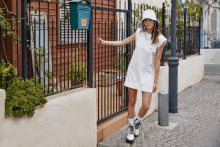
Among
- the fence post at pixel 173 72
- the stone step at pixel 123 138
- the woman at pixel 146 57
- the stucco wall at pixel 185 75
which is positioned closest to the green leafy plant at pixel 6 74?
the woman at pixel 146 57

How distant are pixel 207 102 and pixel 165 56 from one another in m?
1.61

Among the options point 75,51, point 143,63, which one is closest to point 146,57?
point 143,63

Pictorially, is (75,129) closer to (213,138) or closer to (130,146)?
(130,146)

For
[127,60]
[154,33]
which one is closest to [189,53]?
[127,60]

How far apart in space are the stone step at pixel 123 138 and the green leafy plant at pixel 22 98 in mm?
1560

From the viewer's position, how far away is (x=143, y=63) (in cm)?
501

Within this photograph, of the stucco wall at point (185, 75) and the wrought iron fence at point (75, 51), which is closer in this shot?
the wrought iron fence at point (75, 51)

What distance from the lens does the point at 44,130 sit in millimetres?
3924

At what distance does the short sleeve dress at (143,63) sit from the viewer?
4992 mm

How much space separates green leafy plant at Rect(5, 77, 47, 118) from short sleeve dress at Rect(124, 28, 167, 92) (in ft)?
5.47

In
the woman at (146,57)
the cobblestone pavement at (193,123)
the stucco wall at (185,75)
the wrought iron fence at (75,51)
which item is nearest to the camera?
the wrought iron fence at (75,51)

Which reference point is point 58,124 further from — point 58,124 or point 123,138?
point 123,138

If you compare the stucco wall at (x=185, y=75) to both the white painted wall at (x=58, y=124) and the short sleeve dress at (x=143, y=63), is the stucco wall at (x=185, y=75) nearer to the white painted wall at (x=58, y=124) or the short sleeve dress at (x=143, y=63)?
the short sleeve dress at (x=143, y=63)

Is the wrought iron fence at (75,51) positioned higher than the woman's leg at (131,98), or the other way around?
the wrought iron fence at (75,51)
